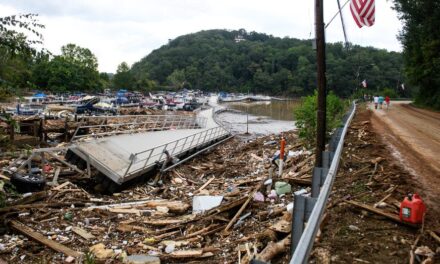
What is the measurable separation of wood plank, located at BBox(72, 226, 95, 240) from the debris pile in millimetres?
17

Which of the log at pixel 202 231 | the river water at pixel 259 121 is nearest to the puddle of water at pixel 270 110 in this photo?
the river water at pixel 259 121

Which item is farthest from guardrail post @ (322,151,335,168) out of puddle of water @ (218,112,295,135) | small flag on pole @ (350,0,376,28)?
puddle of water @ (218,112,295,135)

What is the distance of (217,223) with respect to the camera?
9.82m

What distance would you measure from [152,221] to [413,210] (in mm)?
7162

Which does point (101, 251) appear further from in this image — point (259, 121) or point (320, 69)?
point (259, 121)

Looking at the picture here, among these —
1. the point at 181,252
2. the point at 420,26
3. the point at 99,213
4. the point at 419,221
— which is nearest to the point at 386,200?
the point at 419,221

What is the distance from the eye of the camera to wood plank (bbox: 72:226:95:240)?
964 cm

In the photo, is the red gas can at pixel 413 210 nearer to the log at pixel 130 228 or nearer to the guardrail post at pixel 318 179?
the guardrail post at pixel 318 179

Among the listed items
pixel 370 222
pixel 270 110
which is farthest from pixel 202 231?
pixel 270 110

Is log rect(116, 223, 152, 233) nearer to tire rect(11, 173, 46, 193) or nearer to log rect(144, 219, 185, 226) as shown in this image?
log rect(144, 219, 185, 226)

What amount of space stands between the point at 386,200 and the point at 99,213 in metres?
8.23

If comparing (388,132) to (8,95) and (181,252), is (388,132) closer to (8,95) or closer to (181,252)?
(181,252)

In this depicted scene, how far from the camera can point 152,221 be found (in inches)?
422

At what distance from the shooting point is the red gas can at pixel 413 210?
222 inches
